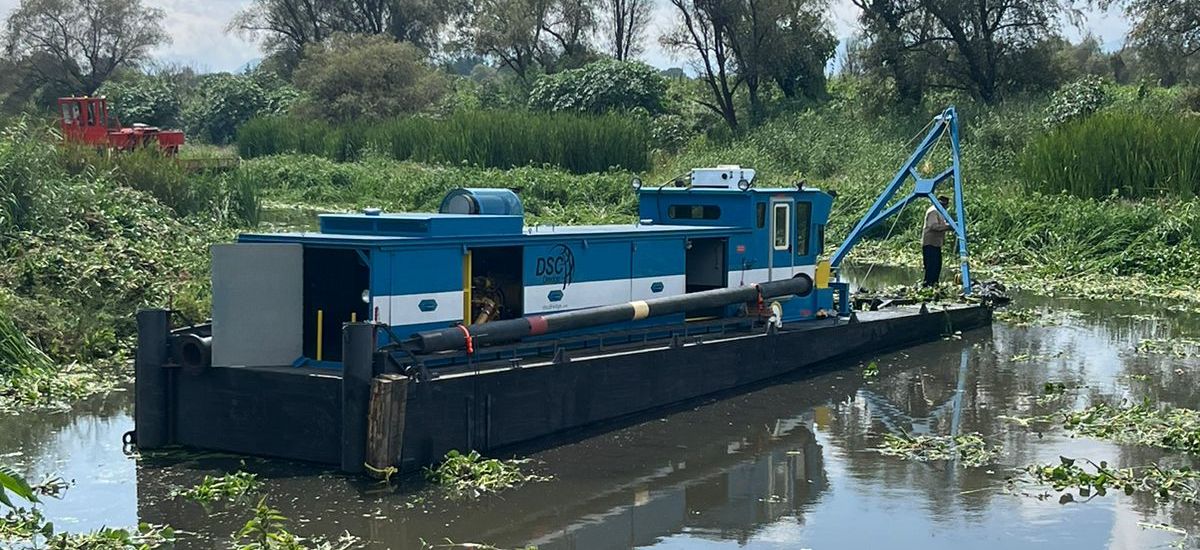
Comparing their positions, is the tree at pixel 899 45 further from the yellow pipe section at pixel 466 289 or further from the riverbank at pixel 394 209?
the yellow pipe section at pixel 466 289

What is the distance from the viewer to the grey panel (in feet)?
36.8

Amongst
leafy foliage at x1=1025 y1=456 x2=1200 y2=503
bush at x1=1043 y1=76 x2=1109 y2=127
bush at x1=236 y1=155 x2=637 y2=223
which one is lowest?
leafy foliage at x1=1025 y1=456 x2=1200 y2=503

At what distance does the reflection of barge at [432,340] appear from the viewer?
10984 mm

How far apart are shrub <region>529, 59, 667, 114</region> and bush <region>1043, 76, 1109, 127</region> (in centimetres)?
1368

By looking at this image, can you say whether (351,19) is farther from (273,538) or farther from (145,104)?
(273,538)

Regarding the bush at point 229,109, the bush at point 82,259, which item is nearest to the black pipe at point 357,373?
the bush at point 82,259

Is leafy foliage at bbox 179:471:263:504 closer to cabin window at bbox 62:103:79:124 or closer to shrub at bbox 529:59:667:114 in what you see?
cabin window at bbox 62:103:79:124

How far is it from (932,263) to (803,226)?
18.3 feet

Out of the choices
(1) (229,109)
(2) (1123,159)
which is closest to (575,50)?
(1) (229,109)

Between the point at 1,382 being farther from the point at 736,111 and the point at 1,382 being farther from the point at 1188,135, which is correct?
the point at 736,111

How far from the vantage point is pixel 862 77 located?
44625 mm

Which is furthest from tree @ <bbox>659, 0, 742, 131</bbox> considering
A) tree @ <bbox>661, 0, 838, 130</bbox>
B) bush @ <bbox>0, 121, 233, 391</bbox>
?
bush @ <bbox>0, 121, 233, 391</bbox>

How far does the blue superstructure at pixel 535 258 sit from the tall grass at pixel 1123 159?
42.8ft

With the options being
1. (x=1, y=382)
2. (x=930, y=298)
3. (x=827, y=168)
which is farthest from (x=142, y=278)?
(x=827, y=168)
